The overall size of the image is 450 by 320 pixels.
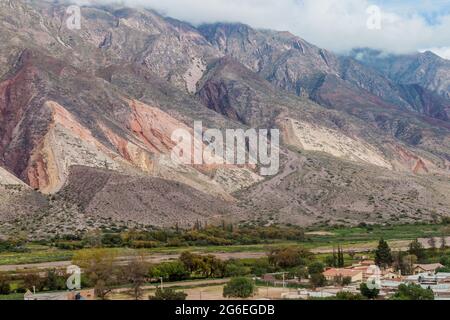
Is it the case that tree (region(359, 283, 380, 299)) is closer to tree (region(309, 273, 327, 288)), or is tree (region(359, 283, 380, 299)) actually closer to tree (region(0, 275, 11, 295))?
tree (region(309, 273, 327, 288))

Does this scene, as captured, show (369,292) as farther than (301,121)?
No

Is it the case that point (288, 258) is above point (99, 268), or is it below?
above

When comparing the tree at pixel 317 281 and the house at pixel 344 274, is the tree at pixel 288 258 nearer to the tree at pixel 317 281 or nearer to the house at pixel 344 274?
the house at pixel 344 274

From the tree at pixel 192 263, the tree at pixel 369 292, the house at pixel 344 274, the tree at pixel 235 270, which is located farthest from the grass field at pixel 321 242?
the tree at pixel 369 292

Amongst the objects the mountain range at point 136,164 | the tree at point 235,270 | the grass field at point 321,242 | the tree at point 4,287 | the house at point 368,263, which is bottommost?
the tree at point 4,287

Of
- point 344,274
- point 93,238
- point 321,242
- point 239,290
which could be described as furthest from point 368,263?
point 93,238

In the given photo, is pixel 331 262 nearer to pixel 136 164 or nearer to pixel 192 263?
pixel 192 263
